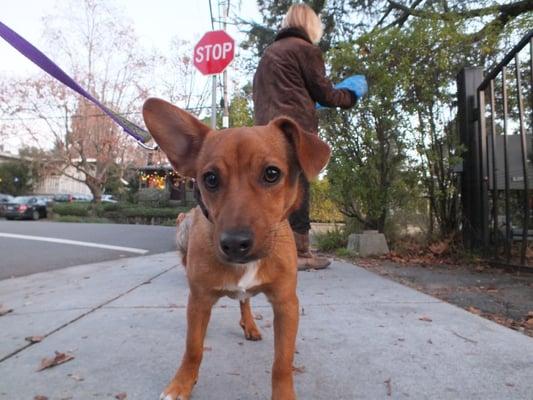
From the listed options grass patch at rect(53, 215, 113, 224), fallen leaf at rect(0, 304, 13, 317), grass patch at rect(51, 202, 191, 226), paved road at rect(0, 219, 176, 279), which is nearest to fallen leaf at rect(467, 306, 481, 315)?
fallen leaf at rect(0, 304, 13, 317)

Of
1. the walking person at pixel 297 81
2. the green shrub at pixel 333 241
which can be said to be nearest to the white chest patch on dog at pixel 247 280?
the walking person at pixel 297 81

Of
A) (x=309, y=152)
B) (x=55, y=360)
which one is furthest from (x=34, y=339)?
(x=309, y=152)

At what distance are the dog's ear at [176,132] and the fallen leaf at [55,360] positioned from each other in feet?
3.77

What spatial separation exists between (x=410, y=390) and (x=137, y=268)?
14.8ft

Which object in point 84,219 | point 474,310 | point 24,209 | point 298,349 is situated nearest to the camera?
point 298,349

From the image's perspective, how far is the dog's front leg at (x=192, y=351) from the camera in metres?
1.82

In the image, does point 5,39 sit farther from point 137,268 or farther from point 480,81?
point 480,81

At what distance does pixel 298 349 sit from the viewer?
2.39 m

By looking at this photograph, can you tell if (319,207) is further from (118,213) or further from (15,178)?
(15,178)

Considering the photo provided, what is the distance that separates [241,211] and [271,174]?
12.6 inches

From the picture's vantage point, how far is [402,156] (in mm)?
6289

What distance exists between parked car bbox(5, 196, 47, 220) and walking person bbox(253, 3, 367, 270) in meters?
30.6

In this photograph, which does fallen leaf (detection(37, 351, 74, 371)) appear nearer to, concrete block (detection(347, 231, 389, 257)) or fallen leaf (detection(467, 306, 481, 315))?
fallen leaf (detection(467, 306, 481, 315))

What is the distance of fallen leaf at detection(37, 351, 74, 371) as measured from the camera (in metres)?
2.15
